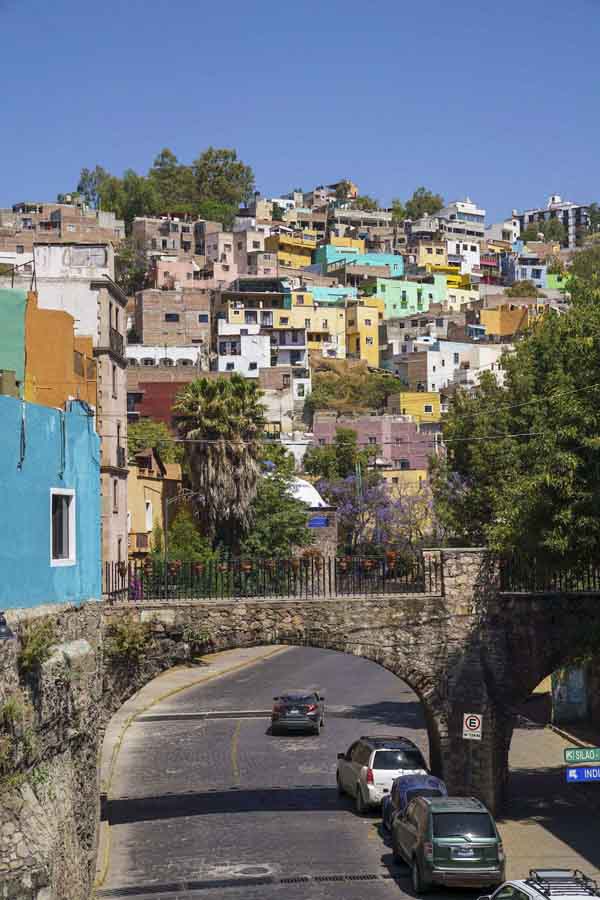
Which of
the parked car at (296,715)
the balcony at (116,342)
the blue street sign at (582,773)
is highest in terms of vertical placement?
the balcony at (116,342)

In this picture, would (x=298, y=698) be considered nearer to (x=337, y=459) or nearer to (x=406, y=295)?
(x=337, y=459)

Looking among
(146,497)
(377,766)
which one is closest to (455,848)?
(377,766)

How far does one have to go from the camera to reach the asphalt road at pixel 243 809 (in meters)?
23.4

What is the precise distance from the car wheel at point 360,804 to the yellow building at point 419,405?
284 ft

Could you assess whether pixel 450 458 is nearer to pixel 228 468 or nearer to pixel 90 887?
pixel 228 468

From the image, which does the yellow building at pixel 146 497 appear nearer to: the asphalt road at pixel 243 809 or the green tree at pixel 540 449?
the asphalt road at pixel 243 809

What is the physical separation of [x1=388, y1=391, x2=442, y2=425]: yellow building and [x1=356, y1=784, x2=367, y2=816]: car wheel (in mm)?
86537

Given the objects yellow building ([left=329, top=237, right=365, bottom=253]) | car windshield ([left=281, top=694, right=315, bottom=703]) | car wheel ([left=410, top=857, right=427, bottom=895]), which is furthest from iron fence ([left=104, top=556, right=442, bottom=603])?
yellow building ([left=329, top=237, right=365, bottom=253])

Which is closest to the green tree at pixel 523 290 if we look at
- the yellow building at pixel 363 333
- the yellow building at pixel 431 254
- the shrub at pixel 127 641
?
the yellow building at pixel 431 254

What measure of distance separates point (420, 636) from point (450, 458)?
1906 centimetres

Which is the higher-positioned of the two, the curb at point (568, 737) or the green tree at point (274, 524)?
the green tree at point (274, 524)

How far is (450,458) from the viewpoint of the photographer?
4731 cm

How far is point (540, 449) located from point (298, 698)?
55.7 feet

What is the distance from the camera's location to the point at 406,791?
25953 mm
